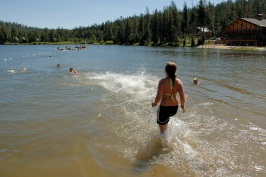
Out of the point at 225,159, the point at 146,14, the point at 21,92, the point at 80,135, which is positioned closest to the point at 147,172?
the point at 225,159

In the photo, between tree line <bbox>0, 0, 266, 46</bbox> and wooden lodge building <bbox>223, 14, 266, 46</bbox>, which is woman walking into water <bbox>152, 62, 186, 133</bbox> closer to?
wooden lodge building <bbox>223, 14, 266, 46</bbox>

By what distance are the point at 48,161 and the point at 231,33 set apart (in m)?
104

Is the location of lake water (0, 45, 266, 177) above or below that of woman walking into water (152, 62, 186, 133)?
below

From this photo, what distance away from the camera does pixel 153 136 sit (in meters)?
8.97

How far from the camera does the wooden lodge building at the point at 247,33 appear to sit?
278 ft

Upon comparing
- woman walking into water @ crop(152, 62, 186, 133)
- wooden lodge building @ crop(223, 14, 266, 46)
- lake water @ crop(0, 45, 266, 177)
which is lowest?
lake water @ crop(0, 45, 266, 177)

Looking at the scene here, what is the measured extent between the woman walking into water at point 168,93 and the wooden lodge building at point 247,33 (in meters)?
88.1

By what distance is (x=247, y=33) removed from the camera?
296 ft

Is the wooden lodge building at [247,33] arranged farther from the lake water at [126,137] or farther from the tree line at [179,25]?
the lake water at [126,137]

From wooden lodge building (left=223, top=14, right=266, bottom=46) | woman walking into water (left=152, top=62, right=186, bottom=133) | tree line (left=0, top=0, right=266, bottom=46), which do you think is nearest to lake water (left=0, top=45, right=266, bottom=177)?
woman walking into water (left=152, top=62, right=186, bottom=133)

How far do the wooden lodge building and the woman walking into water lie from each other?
289 feet

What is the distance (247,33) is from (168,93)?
93772mm

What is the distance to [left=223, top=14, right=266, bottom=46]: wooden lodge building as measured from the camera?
84863mm

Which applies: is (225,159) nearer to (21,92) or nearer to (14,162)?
(14,162)
